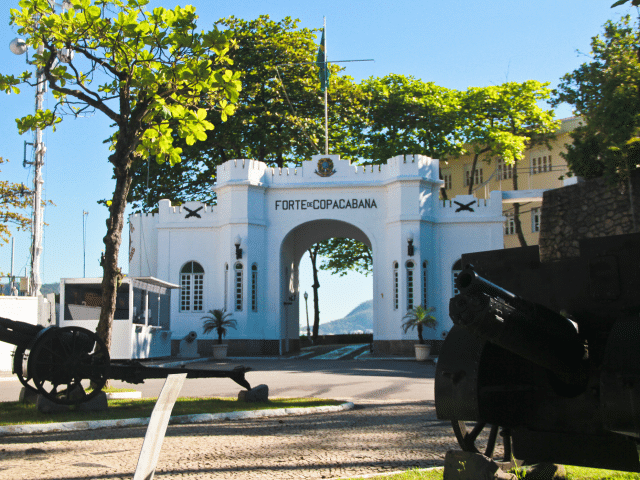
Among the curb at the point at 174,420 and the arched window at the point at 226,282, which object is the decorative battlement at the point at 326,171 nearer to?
the arched window at the point at 226,282

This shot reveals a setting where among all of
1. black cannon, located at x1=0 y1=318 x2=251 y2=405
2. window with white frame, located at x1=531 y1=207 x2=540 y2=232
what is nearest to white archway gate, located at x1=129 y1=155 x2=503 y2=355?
black cannon, located at x1=0 y1=318 x2=251 y2=405

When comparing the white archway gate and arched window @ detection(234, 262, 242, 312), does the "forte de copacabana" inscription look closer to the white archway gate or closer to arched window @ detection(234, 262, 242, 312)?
the white archway gate

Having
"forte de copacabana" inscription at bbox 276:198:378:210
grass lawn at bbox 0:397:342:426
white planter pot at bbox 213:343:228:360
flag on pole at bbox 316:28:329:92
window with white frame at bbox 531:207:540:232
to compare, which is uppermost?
flag on pole at bbox 316:28:329:92

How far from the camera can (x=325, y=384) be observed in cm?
1477

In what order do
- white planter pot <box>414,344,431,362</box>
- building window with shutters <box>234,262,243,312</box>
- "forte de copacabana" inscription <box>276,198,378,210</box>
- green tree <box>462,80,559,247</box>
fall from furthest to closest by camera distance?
green tree <box>462,80,559,247</box> < "forte de copacabana" inscription <box>276,198,378,210</box> < building window with shutters <box>234,262,243,312</box> < white planter pot <box>414,344,431,362</box>

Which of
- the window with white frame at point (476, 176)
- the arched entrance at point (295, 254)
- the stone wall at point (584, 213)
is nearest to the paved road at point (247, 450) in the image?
the stone wall at point (584, 213)

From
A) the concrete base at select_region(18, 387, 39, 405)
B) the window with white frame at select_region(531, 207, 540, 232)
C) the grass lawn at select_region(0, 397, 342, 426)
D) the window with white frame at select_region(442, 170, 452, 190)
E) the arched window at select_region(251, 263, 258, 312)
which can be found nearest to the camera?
the grass lawn at select_region(0, 397, 342, 426)

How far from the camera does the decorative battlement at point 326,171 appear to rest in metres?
28.2

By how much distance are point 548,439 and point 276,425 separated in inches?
199

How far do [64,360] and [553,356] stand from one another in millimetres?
7261

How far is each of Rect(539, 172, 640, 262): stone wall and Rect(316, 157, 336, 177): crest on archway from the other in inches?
368

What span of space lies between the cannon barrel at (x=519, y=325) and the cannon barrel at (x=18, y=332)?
7410mm

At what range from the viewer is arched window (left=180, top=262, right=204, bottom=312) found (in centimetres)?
2927

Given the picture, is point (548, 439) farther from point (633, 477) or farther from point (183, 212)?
point (183, 212)
